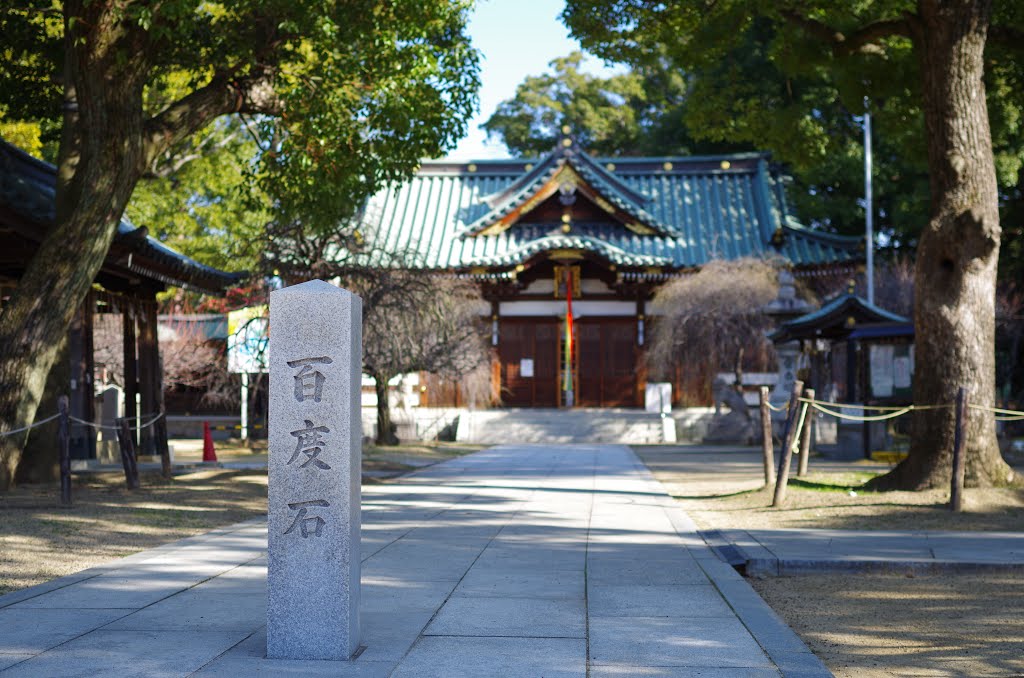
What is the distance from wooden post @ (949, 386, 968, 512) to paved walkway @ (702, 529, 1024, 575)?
4.41 feet

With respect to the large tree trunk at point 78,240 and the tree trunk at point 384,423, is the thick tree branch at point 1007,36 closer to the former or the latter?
the large tree trunk at point 78,240

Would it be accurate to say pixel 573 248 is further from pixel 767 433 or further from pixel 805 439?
pixel 767 433

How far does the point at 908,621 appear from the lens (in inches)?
266

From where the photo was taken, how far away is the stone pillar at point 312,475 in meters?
5.34

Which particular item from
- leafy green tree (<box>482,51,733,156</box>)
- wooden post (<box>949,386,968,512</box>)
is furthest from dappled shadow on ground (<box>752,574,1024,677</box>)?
leafy green tree (<box>482,51,733,156</box>)

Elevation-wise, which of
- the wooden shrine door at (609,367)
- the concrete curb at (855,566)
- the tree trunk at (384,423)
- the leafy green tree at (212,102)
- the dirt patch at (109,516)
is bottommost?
the concrete curb at (855,566)

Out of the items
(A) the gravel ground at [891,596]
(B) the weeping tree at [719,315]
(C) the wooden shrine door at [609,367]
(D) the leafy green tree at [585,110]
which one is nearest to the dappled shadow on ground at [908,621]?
(A) the gravel ground at [891,596]

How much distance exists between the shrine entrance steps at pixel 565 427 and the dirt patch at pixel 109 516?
11583 millimetres

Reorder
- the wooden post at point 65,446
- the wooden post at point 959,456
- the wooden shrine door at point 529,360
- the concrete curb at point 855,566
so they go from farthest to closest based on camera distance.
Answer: the wooden shrine door at point 529,360 < the wooden post at point 959,456 < the wooden post at point 65,446 < the concrete curb at point 855,566

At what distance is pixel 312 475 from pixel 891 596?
450 centimetres

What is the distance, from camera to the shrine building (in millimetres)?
31516

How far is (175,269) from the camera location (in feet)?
53.8

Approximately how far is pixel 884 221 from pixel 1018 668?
32.3 metres

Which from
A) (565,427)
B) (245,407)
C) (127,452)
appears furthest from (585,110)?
(127,452)
